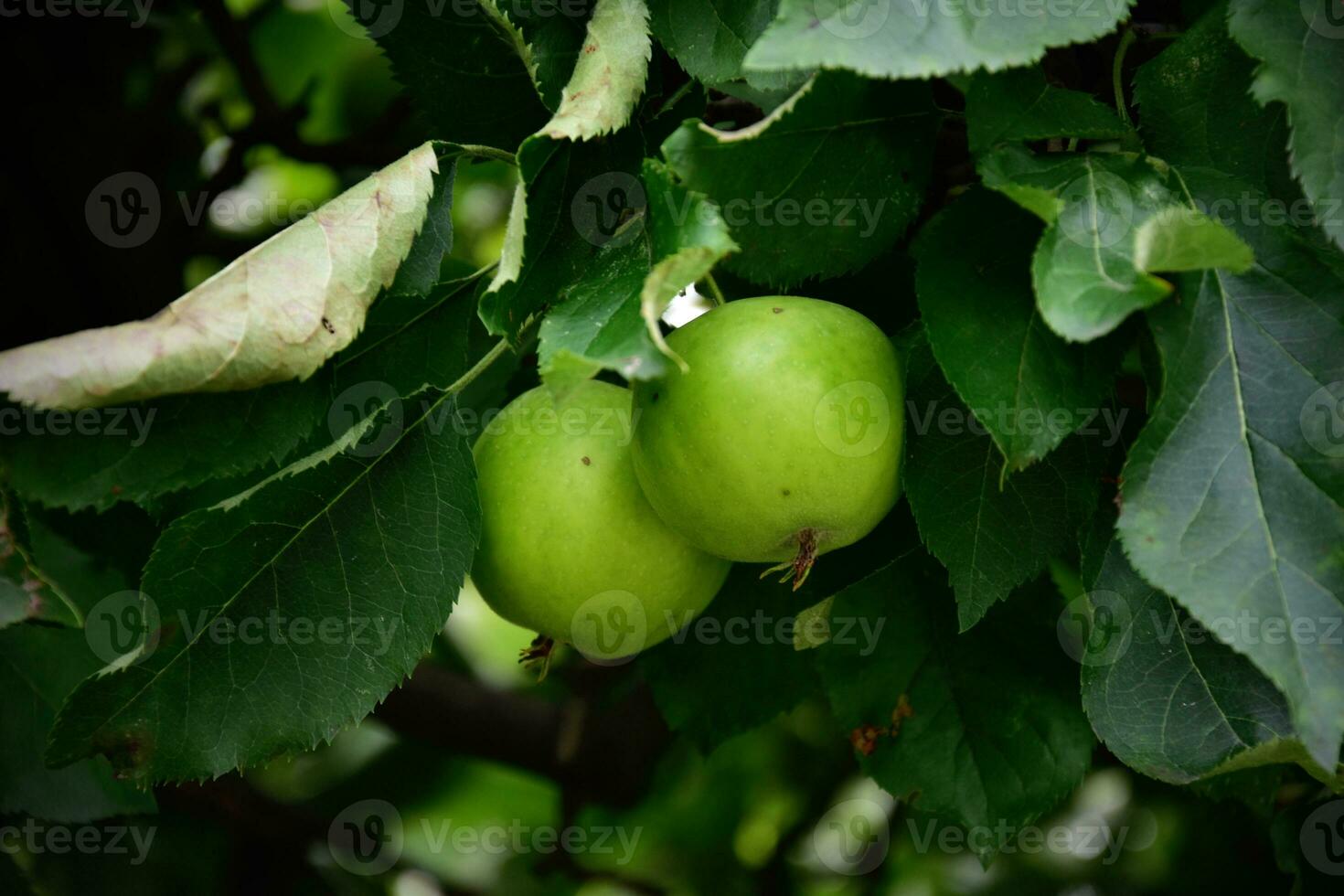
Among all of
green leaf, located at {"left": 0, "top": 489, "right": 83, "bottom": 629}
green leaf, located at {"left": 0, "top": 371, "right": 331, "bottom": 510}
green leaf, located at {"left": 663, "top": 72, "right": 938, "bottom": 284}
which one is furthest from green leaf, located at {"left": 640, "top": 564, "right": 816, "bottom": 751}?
green leaf, located at {"left": 0, "top": 489, "right": 83, "bottom": 629}

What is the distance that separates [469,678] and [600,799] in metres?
0.32

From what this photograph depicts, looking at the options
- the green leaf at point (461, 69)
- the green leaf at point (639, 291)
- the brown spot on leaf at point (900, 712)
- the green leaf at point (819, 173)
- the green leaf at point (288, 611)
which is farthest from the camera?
the brown spot on leaf at point (900, 712)

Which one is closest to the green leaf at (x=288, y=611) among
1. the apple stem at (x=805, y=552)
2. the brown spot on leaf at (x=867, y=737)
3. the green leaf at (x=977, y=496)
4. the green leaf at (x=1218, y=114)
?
the apple stem at (x=805, y=552)

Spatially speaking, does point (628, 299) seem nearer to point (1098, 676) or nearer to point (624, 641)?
point (624, 641)

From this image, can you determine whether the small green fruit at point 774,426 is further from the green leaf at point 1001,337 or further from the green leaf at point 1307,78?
the green leaf at point 1307,78

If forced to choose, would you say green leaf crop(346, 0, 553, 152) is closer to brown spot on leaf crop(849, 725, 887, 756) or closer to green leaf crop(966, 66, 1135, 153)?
green leaf crop(966, 66, 1135, 153)

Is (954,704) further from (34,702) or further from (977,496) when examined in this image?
(34,702)

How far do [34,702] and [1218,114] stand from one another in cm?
Result: 134

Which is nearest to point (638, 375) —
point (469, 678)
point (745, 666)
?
point (745, 666)

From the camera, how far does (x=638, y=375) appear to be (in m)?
0.75

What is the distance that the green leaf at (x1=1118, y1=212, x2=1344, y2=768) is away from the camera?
0.78 meters

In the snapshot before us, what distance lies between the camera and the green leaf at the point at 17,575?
943 mm

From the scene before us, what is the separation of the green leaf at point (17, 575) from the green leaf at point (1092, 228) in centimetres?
81

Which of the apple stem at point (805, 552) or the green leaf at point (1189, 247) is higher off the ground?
the green leaf at point (1189, 247)
